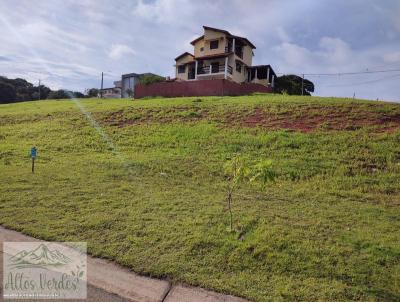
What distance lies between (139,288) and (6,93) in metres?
60.7

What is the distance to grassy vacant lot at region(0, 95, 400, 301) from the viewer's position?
386cm

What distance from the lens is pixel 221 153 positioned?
10117 mm

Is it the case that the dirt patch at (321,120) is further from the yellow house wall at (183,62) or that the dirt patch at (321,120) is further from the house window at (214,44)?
the yellow house wall at (183,62)

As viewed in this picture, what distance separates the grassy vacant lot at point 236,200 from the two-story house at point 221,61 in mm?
20352

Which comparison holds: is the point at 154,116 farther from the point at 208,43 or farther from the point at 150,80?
the point at 208,43

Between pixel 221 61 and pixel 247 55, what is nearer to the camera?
pixel 221 61

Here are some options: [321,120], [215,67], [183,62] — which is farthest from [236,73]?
[321,120]

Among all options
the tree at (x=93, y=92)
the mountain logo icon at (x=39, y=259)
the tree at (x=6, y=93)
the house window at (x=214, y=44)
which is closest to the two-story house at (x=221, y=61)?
the house window at (x=214, y=44)

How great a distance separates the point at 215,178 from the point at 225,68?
25960 millimetres

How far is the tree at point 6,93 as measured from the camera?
53.9m

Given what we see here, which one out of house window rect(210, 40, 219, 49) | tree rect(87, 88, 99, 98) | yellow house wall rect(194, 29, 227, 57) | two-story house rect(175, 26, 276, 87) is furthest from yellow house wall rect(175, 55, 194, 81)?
tree rect(87, 88, 99, 98)

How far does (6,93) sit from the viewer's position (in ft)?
179

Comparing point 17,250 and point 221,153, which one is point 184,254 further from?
point 221,153

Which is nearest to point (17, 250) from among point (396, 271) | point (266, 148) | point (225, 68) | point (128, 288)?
point (128, 288)
